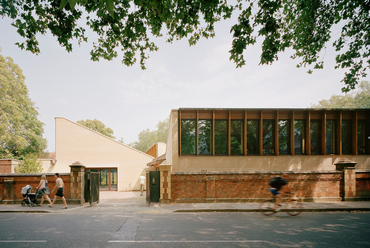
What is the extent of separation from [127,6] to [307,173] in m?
12.1

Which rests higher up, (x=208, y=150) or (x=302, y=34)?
(x=302, y=34)

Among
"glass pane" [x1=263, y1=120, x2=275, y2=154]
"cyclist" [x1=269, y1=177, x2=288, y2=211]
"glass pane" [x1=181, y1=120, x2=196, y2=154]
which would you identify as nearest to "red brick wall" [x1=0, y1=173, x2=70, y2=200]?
"glass pane" [x1=181, y1=120, x2=196, y2=154]

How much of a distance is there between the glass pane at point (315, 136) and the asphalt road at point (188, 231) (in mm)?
7464

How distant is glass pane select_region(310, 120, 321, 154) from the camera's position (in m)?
16.2

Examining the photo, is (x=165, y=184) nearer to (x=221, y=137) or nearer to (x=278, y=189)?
(x=221, y=137)

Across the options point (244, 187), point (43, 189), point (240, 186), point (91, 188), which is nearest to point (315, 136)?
point (244, 187)

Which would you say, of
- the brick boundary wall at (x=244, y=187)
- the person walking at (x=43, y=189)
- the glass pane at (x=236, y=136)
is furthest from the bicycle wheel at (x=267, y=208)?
the person walking at (x=43, y=189)

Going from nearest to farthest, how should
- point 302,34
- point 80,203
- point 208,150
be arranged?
point 302,34
point 80,203
point 208,150

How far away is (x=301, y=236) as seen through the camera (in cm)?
628

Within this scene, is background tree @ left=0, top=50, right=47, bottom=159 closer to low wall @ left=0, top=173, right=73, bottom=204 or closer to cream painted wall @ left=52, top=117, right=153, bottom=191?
cream painted wall @ left=52, top=117, right=153, bottom=191

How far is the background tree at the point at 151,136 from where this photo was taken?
8857 cm

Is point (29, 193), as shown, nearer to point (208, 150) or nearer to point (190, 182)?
point (190, 182)

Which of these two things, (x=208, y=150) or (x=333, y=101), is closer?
(x=208, y=150)

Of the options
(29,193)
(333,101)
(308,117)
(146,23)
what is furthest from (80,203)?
(333,101)
